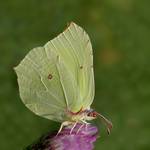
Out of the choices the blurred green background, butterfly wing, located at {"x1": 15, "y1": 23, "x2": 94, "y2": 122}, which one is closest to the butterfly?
butterfly wing, located at {"x1": 15, "y1": 23, "x2": 94, "y2": 122}

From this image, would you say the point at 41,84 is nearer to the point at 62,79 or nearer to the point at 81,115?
the point at 62,79

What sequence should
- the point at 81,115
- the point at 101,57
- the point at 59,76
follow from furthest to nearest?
1. the point at 101,57
2. the point at 59,76
3. the point at 81,115

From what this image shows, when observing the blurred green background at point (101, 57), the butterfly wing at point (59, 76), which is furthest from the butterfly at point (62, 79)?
the blurred green background at point (101, 57)

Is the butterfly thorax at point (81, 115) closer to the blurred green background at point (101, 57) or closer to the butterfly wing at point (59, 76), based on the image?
the butterfly wing at point (59, 76)

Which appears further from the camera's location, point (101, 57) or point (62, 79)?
point (101, 57)

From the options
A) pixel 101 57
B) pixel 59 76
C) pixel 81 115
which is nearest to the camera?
pixel 81 115

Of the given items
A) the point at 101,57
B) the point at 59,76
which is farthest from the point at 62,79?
the point at 101,57

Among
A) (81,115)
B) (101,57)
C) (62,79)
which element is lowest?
(81,115)
